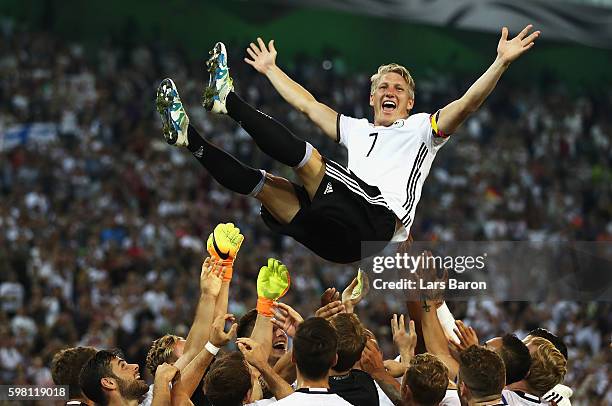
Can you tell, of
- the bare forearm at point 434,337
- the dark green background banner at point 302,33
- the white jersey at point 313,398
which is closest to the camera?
the white jersey at point 313,398

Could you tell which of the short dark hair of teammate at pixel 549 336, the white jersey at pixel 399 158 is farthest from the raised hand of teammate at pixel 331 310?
the white jersey at pixel 399 158

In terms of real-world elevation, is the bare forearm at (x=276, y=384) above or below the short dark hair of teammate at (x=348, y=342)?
below

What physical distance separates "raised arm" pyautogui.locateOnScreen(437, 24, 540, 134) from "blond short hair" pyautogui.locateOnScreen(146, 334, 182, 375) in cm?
203

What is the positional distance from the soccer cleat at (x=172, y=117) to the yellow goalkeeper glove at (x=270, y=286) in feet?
2.71

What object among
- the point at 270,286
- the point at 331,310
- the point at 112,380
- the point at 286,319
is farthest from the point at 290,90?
the point at 112,380

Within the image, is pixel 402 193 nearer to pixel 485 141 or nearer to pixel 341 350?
pixel 341 350

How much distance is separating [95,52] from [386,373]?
54.2 ft

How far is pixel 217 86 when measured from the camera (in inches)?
247

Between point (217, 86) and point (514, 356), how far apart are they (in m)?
2.18

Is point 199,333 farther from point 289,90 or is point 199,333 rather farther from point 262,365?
point 289,90

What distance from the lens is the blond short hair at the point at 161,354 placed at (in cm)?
592

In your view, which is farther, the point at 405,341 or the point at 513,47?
the point at 513,47

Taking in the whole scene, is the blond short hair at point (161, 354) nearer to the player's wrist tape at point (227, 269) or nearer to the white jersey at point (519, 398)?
the player's wrist tape at point (227, 269)

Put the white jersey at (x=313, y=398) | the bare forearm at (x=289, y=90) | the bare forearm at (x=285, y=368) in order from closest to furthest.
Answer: the white jersey at (x=313, y=398), the bare forearm at (x=285, y=368), the bare forearm at (x=289, y=90)
